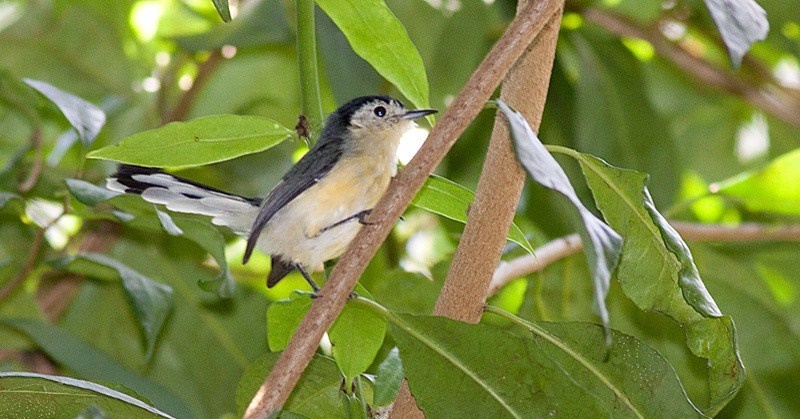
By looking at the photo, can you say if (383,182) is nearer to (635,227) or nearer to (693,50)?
(635,227)

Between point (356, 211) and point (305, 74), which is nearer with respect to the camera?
point (305, 74)

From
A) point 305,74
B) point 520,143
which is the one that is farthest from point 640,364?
point 305,74

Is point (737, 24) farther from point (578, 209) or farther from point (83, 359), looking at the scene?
point (83, 359)

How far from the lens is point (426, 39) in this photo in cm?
311

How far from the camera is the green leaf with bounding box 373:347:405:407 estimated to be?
165cm

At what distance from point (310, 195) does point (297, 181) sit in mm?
44

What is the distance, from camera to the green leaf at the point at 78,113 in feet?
7.07

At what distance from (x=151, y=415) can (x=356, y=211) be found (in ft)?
2.79

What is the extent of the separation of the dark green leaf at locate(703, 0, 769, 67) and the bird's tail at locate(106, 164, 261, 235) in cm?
121

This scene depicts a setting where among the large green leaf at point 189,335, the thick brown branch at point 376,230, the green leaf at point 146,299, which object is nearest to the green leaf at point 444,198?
the thick brown branch at point 376,230

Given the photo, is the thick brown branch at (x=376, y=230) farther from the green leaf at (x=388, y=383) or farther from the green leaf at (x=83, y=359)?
the green leaf at (x=83, y=359)

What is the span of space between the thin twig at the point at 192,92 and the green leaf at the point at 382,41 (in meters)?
1.68

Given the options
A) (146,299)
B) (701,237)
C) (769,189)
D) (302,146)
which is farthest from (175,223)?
(769,189)

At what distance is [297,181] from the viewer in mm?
2244
